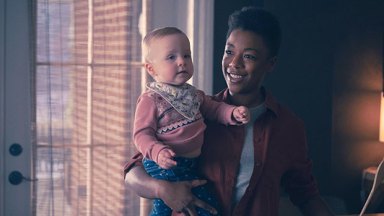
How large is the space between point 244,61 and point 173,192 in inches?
16.5

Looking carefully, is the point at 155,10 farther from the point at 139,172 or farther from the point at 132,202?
the point at 139,172

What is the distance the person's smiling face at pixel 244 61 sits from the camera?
1.52 m

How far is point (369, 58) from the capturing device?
2973 millimetres

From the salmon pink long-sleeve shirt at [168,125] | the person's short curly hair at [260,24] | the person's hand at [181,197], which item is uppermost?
the person's short curly hair at [260,24]

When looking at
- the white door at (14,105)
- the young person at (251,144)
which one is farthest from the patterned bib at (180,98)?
the white door at (14,105)

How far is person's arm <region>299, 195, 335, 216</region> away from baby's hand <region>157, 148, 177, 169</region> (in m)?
0.53

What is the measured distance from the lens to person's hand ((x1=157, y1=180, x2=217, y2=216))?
4.56 feet

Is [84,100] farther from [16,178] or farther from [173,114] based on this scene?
[173,114]

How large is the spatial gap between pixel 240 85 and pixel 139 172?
0.37m

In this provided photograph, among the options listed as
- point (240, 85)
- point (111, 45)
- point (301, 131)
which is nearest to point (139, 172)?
point (240, 85)

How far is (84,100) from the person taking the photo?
261 centimetres

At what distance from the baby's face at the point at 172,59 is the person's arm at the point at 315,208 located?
1.77 ft

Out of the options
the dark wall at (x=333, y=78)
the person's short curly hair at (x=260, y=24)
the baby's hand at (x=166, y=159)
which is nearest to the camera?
the baby's hand at (x=166, y=159)

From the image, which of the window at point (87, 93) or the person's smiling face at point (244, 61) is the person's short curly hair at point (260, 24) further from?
the window at point (87, 93)
